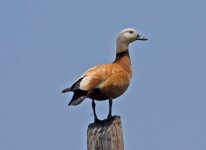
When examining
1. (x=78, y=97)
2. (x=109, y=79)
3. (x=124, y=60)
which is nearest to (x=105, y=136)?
(x=78, y=97)

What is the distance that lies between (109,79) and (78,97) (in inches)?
35.4

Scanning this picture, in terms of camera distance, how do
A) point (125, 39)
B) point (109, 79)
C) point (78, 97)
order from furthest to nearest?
point (125, 39) < point (109, 79) < point (78, 97)

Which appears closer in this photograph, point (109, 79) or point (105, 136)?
point (105, 136)

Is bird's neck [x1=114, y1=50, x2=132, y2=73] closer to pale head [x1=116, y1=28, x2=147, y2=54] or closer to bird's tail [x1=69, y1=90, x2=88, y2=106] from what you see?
pale head [x1=116, y1=28, x2=147, y2=54]

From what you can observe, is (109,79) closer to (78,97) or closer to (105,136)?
(78,97)

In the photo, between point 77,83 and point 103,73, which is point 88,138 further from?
point 103,73

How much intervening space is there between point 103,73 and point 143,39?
6.69 feet

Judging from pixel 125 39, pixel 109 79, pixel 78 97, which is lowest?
pixel 78 97

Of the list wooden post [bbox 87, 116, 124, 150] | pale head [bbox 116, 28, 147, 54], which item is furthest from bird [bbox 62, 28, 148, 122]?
wooden post [bbox 87, 116, 124, 150]

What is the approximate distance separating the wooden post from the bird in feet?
2.89

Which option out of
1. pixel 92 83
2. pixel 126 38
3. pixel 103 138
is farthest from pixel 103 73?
pixel 103 138

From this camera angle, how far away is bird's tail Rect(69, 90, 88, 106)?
7284mm

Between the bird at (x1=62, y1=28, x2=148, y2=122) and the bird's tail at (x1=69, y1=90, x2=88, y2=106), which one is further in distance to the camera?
the bird at (x1=62, y1=28, x2=148, y2=122)

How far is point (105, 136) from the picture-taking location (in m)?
6.16
